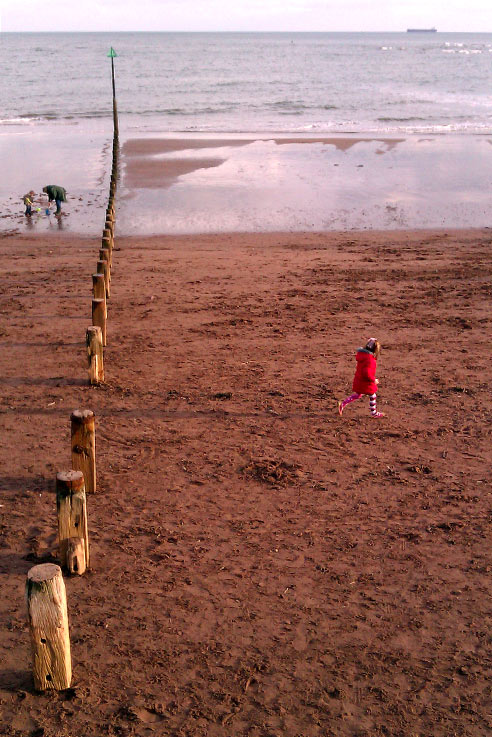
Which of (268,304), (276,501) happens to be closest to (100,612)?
(276,501)

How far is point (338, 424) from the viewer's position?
347 inches

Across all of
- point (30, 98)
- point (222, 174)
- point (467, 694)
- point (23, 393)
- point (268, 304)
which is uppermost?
point (30, 98)

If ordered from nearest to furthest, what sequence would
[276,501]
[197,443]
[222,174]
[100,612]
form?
1. [100,612]
2. [276,501]
3. [197,443]
4. [222,174]

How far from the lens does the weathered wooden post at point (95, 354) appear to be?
9.17m

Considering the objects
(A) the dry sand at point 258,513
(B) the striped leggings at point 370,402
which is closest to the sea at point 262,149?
(A) the dry sand at point 258,513

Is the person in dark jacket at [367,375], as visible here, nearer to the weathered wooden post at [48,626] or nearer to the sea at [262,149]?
the weathered wooden post at [48,626]

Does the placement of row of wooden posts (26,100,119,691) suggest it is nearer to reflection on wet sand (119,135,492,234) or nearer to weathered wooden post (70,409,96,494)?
weathered wooden post (70,409,96,494)

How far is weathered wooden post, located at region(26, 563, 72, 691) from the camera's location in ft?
14.2

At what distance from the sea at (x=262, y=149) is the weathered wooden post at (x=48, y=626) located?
15.9 m

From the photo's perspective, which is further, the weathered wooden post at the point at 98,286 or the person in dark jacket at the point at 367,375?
the weathered wooden post at the point at 98,286

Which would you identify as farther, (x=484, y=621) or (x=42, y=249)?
(x=42, y=249)


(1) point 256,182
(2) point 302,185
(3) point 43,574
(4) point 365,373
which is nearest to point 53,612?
(3) point 43,574

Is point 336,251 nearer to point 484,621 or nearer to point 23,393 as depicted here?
point 23,393

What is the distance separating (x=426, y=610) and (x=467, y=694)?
892 mm
